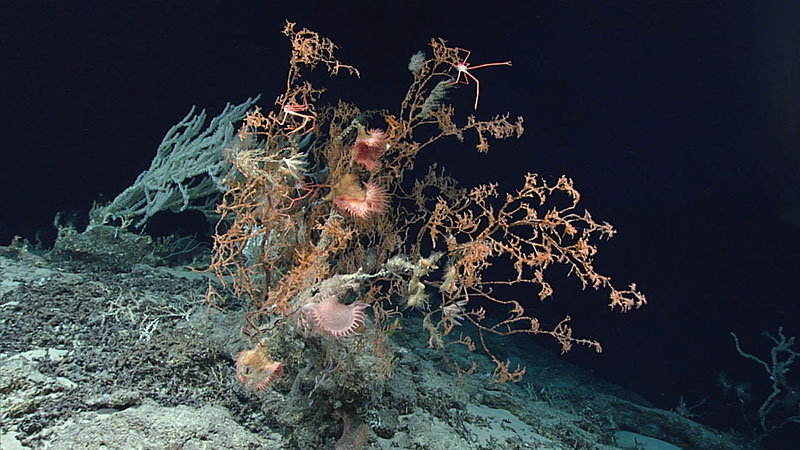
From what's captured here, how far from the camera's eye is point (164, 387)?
7.85 feet

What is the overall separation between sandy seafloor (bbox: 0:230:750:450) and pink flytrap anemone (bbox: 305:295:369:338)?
51 centimetres

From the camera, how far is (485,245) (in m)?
2.63

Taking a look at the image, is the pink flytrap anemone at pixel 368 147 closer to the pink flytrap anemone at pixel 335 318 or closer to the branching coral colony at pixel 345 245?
the branching coral colony at pixel 345 245

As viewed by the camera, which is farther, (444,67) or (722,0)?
(722,0)

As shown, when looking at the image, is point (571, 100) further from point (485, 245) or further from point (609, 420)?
point (485, 245)

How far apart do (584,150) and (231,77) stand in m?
8.19

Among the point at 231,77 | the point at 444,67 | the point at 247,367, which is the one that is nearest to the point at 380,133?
the point at 444,67

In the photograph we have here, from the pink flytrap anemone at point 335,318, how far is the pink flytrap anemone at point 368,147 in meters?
1.05

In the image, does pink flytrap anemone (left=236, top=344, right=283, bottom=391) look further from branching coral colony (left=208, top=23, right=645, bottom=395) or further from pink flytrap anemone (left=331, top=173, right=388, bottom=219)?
pink flytrap anemone (left=331, top=173, right=388, bottom=219)

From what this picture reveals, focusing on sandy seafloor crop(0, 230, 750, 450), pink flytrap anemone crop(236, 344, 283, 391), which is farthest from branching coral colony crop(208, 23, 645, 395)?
sandy seafloor crop(0, 230, 750, 450)

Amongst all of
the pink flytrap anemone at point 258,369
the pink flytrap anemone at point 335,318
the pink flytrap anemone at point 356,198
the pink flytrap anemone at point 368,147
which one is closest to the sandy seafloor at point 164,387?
the pink flytrap anemone at point 258,369

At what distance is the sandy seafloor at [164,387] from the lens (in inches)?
79.1

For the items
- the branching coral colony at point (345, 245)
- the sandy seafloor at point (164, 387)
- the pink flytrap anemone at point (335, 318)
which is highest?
the branching coral colony at point (345, 245)

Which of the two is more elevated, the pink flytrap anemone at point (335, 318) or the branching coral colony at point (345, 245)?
the branching coral colony at point (345, 245)
